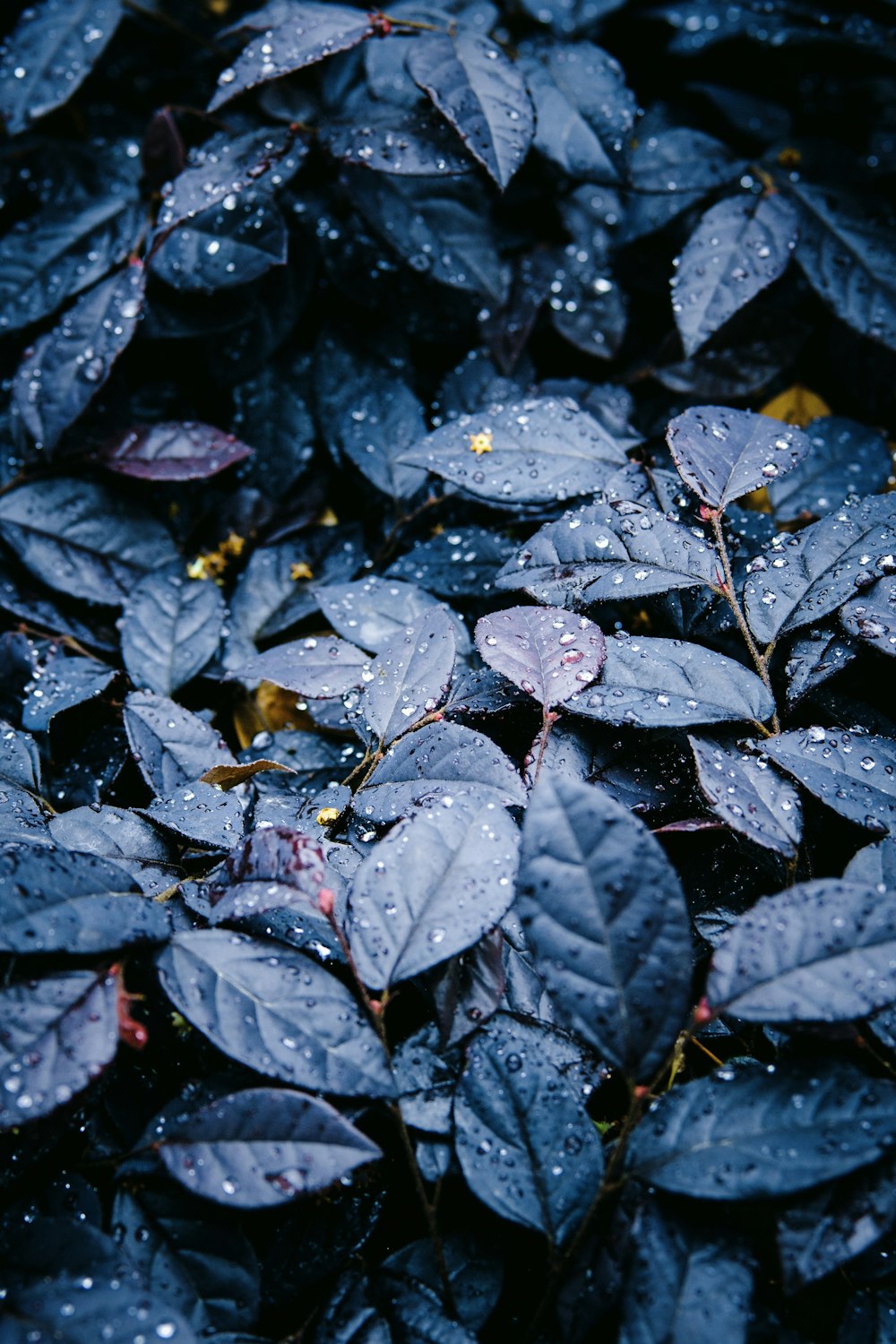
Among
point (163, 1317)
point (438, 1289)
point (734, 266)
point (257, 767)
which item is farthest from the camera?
point (734, 266)

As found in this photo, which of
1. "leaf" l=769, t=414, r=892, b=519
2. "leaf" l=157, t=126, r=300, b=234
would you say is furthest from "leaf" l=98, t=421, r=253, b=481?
"leaf" l=769, t=414, r=892, b=519

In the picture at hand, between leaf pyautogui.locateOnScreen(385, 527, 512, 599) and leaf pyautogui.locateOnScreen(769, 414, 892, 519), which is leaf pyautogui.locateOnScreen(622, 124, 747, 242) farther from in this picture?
leaf pyautogui.locateOnScreen(385, 527, 512, 599)

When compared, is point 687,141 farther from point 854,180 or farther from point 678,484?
point 678,484

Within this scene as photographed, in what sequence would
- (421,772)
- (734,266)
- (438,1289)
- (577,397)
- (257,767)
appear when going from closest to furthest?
(438,1289)
(421,772)
(257,767)
(734,266)
(577,397)

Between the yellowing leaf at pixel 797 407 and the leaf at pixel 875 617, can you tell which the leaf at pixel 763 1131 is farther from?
the yellowing leaf at pixel 797 407

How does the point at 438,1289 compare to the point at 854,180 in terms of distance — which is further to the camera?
the point at 854,180

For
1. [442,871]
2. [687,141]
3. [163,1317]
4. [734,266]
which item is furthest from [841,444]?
[163,1317]
